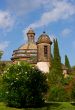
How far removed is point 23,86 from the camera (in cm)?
4141

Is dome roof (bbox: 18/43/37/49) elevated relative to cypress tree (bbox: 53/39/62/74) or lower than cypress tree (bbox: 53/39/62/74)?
elevated

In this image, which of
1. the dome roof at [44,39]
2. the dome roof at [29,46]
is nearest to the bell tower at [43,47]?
the dome roof at [44,39]

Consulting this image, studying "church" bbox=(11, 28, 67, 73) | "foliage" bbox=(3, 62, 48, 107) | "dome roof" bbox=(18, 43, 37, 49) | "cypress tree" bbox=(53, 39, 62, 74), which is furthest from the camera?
"dome roof" bbox=(18, 43, 37, 49)

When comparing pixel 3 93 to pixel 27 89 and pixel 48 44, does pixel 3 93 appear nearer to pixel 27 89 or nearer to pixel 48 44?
pixel 27 89

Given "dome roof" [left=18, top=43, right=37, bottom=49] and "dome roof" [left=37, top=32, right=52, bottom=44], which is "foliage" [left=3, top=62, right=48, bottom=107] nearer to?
"dome roof" [left=37, top=32, right=52, bottom=44]

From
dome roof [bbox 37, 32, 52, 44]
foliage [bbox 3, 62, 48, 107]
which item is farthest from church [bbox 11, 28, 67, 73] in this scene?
foliage [bbox 3, 62, 48, 107]

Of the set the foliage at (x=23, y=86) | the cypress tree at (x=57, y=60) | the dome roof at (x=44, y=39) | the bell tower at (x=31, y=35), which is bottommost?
the foliage at (x=23, y=86)

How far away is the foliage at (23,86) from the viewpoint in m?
41.2

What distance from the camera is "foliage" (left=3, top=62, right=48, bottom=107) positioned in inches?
1620

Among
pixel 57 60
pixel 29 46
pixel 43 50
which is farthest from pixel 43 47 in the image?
pixel 29 46

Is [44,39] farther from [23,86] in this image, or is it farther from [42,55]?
[23,86]

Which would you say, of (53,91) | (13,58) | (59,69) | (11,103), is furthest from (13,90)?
(13,58)

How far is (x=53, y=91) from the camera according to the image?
5359 cm

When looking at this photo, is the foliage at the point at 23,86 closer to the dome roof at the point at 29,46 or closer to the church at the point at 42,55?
the church at the point at 42,55
